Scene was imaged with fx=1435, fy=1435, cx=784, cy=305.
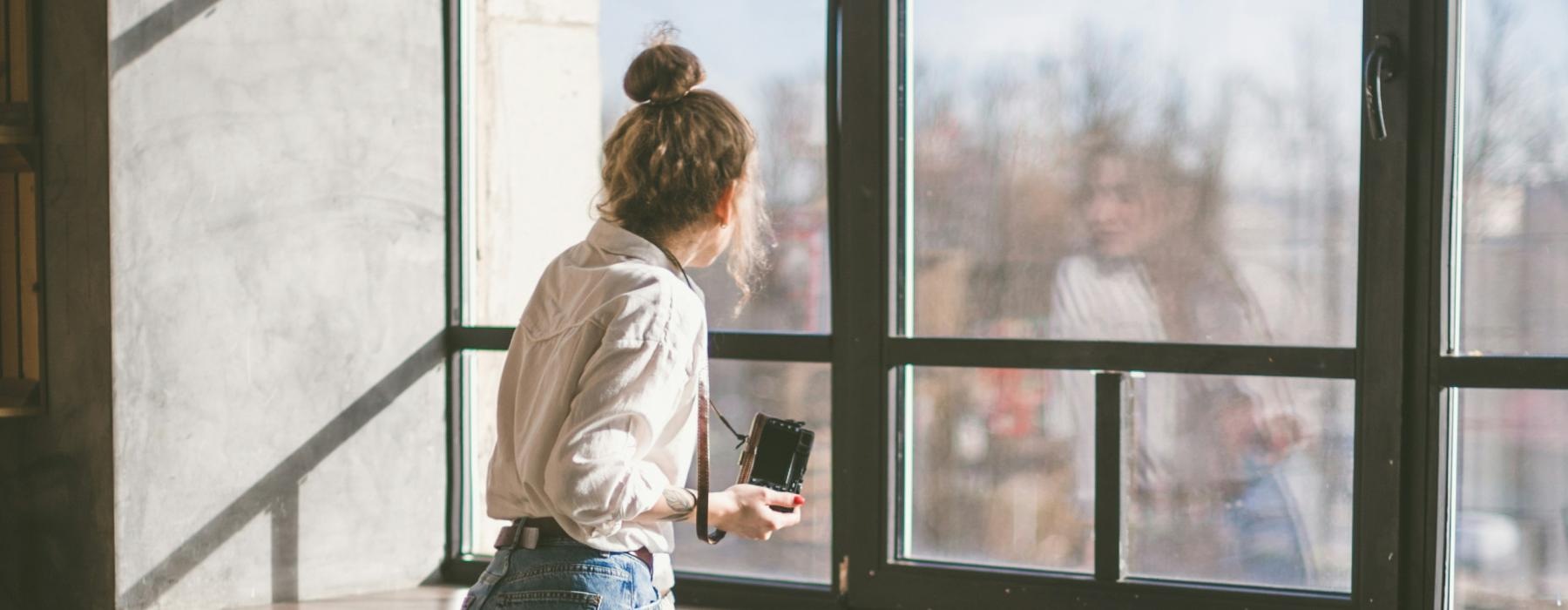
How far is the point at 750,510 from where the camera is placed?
65.6 inches

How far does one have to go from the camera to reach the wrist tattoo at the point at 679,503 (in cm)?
157

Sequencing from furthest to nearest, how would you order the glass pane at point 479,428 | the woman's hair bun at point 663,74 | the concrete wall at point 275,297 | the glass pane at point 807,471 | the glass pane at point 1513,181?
the glass pane at point 479,428 < the glass pane at point 807,471 < the concrete wall at point 275,297 < the glass pane at point 1513,181 < the woman's hair bun at point 663,74

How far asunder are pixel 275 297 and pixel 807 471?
126 centimetres

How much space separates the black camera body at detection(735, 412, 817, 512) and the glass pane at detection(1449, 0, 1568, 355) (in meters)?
1.48

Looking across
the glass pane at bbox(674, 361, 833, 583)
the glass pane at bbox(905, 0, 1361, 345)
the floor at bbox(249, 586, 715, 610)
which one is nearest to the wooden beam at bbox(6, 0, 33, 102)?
the floor at bbox(249, 586, 715, 610)

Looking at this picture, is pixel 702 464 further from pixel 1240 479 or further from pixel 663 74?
pixel 1240 479

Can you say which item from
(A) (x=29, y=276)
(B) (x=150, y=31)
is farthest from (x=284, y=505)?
(B) (x=150, y=31)

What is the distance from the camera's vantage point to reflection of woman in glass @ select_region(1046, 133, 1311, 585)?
2768mm

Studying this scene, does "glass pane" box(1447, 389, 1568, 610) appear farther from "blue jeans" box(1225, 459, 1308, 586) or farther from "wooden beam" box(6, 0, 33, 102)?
"wooden beam" box(6, 0, 33, 102)

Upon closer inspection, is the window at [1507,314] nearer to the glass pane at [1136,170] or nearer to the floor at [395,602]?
the glass pane at [1136,170]

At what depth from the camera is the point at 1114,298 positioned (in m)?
2.88

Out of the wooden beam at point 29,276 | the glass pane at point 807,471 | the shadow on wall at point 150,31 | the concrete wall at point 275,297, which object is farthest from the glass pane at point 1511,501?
the wooden beam at point 29,276

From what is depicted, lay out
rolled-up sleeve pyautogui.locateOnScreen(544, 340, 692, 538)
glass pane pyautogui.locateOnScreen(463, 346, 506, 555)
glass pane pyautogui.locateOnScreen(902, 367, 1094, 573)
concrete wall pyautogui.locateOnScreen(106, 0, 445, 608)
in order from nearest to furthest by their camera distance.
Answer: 1. rolled-up sleeve pyautogui.locateOnScreen(544, 340, 692, 538)
2. glass pane pyautogui.locateOnScreen(902, 367, 1094, 573)
3. concrete wall pyautogui.locateOnScreen(106, 0, 445, 608)
4. glass pane pyautogui.locateOnScreen(463, 346, 506, 555)

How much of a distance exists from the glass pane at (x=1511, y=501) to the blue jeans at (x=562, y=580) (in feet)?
5.67
